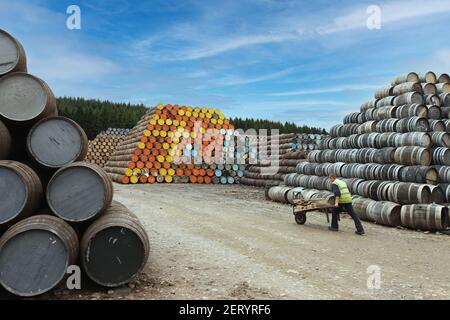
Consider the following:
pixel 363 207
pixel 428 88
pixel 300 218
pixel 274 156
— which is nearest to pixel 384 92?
pixel 428 88

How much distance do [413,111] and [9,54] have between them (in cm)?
1123

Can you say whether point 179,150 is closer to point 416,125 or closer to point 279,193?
point 279,193

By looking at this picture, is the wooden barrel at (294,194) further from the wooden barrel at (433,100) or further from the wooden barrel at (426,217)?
the wooden barrel at (433,100)

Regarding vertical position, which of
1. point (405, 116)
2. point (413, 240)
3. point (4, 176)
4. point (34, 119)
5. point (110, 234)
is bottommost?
point (413, 240)

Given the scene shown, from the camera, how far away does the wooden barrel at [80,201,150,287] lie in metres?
5.14

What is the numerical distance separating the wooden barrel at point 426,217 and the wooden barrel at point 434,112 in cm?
365

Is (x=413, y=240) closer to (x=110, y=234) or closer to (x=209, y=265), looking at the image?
(x=209, y=265)

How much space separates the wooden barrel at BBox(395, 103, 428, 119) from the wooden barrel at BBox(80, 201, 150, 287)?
34.1ft

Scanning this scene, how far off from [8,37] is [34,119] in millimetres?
1457

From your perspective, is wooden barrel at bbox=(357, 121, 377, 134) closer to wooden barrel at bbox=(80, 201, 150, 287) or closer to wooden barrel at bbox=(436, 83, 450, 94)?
wooden barrel at bbox=(436, 83, 450, 94)

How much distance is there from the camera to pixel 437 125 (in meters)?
12.3
